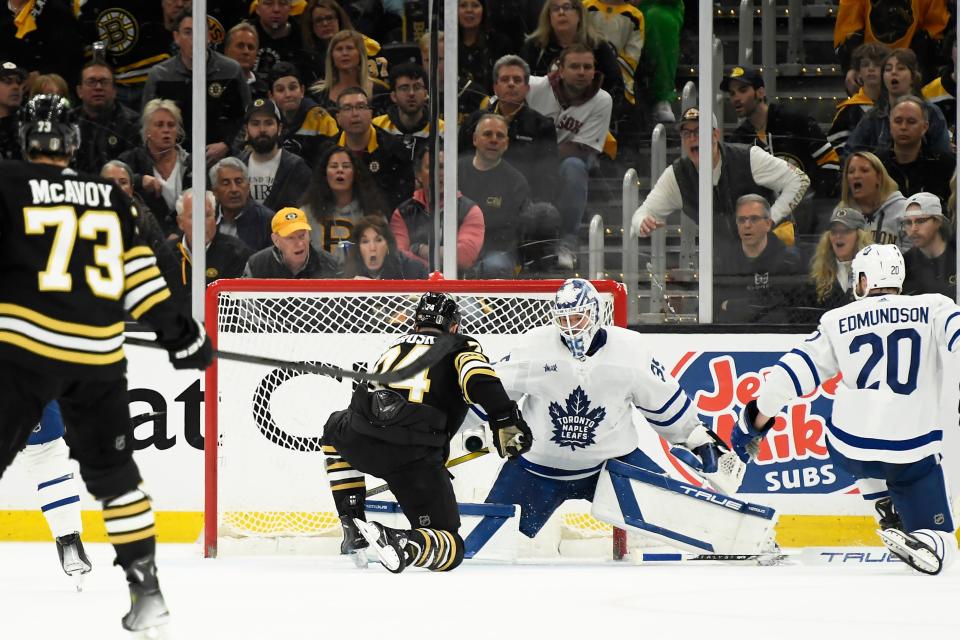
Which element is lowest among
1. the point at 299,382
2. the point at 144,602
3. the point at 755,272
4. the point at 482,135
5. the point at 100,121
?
the point at 144,602

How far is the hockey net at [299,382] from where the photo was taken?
514 cm

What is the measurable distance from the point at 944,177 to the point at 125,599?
3.80 meters

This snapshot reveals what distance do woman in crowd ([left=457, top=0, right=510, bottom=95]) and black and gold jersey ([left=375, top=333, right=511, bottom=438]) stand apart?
207 centimetres

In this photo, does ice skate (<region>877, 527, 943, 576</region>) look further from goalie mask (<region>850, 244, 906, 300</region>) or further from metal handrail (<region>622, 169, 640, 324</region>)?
metal handrail (<region>622, 169, 640, 324</region>)

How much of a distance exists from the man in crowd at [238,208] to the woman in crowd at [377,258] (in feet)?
1.23

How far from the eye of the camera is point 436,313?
438 centimetres

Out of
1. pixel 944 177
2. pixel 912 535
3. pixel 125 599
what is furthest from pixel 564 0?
pixel 125 599

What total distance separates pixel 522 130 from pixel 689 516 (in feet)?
7.08

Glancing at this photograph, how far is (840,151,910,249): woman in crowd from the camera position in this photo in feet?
19.1

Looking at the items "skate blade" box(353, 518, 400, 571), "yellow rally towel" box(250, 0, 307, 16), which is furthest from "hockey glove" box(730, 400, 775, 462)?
"yellow rally towel" box(250, 0, 307, 16)

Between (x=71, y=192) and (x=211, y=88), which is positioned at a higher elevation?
(x=211, y=88)

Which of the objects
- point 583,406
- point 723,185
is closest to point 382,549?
point 583,406

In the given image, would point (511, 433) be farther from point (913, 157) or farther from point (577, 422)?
point (913, 157)

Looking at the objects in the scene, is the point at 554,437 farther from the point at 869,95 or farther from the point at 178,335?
the point at 869,95
